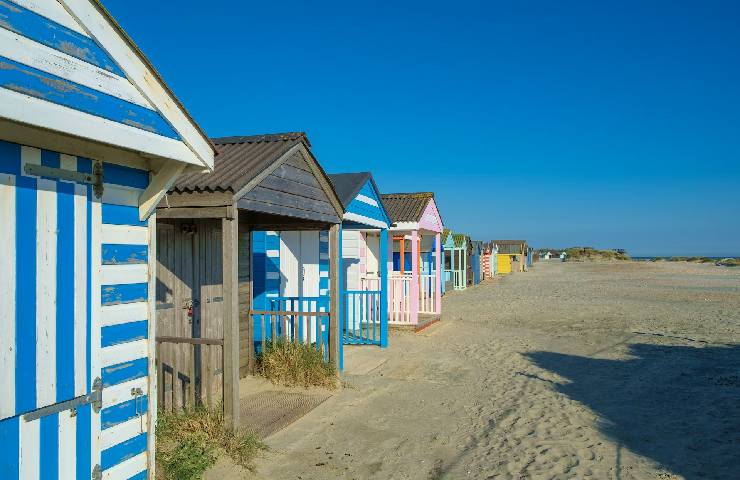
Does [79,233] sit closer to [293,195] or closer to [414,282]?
[293,195]

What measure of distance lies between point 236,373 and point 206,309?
76.4 inches

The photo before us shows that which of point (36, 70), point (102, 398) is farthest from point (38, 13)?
point (102, 398)

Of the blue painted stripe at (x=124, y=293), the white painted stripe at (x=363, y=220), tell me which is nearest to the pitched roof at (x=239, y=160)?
the blue painted stripe at (x=124, y=293)

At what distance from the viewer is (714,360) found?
400 inches

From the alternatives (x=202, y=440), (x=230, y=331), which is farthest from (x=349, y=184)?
(x=202, y=440)

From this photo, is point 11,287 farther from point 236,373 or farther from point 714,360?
point 714,360

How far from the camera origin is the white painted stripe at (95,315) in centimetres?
346

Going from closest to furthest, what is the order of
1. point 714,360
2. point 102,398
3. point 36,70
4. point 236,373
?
1. point 36,70
2. point 102,398
3. point 236,373
4. point 714,360

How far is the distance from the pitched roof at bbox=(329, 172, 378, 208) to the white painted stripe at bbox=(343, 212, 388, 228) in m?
0.24

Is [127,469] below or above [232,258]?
below

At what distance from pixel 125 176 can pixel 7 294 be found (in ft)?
3.82

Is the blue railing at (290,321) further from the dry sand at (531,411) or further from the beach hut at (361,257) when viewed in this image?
the dry sand at (531,411)

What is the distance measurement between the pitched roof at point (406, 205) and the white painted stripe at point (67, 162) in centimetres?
1114

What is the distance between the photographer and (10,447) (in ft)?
9.54
